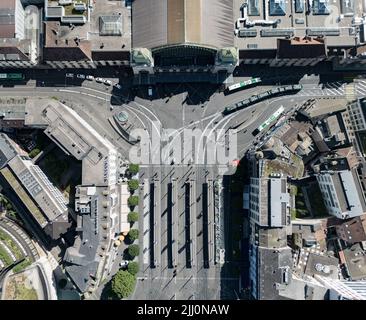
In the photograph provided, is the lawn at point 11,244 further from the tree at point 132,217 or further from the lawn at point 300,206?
the lawn at point 300,206

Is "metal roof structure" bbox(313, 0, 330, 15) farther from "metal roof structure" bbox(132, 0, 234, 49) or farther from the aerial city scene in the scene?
"metal roof structure" bbox(132, 0, 234, 49)

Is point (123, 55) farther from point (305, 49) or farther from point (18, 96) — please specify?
point (305, 49)

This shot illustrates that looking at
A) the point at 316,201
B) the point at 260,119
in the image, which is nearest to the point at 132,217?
the point at 260,119

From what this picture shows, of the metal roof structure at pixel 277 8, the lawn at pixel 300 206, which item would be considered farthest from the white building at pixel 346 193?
the metal roof structure at pixel 277 8

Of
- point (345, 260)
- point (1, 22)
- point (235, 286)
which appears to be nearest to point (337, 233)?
point (345, 260)

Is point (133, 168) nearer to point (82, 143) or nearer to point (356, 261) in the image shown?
point (82, 143)

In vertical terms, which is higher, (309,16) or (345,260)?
(309,16)
